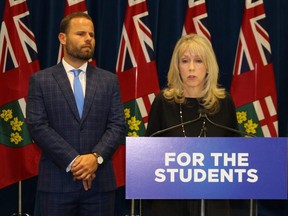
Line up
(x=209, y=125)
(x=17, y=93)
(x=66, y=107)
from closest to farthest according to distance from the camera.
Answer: (x=209, y=125), (x=66, y=107), (x=17, y=93)

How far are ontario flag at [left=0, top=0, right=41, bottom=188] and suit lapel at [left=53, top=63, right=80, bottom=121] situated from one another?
1.49m

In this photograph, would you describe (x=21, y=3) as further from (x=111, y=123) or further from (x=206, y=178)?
(x=206, y=178)

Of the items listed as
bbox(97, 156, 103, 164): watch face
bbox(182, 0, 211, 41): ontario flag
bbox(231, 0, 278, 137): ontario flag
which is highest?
bbox(182, 0, 211, 41): ontario flag

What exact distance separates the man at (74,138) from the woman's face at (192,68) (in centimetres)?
56

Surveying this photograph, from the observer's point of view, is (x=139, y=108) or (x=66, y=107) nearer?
(x=66, y=107)

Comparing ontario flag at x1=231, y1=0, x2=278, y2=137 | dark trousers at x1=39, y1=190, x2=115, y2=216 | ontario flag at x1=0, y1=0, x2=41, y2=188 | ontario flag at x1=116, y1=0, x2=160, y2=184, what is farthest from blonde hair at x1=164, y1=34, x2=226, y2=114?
ontario flag at x1=0, y1=0, x2=41, y2=188

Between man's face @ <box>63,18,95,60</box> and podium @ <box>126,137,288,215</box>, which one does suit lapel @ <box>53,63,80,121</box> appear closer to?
man's face @ <box>63,18,95,60</box>

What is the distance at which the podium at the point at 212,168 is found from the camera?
5.03ft

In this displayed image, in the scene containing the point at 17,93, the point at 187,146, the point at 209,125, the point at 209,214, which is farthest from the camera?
the point at 17,93

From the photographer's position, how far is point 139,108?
4.02m

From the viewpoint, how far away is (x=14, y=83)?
3982 millimetres

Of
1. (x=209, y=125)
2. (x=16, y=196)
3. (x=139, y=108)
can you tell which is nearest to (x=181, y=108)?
(x=209, y=125)

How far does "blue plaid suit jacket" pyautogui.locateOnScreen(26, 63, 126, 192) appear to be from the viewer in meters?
2.45

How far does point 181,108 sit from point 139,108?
1892 mm
